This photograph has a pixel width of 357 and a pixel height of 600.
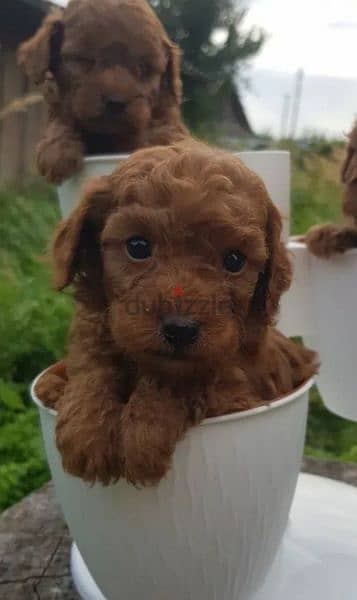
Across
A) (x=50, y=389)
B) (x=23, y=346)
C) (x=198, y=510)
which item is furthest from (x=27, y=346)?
(x=198, y=510)

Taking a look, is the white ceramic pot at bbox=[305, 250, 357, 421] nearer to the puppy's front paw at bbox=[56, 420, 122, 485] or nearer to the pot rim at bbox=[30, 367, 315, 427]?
the pot rim at bbox=[30, 367, 315, 427]

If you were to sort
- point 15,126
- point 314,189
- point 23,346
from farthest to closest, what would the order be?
point 15,126 < point 314,189 < point 23,346

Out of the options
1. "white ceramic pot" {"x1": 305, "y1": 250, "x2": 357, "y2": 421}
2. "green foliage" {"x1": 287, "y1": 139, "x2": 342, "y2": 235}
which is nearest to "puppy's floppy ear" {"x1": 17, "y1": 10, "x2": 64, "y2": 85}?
"white ceramic pot" {"x1": 305, "y1": 250, "x2": 357, "y2": 421}

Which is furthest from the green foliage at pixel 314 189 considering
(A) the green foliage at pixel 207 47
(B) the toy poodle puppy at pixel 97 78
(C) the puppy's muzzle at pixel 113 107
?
(C) the puppy's muzzle at pixel 113 107

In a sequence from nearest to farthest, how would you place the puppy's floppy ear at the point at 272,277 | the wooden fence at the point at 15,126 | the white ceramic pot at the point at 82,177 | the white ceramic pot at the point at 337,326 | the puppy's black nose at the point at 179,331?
the puppy's black nose at the point at 179,331, the puppy's floppy ear at the point at 272,277, the white ceramic pot at the point at 337,326, the white ceramic pot at the point at 82,177, the wooden fence at the point at 15,126

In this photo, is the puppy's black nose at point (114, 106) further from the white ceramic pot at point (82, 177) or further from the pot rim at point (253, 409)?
the pot rim at point (253, 409)

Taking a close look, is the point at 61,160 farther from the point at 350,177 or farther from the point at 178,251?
the point at 178,251

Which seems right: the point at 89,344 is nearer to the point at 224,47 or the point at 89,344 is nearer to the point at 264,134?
the point at 224,47
